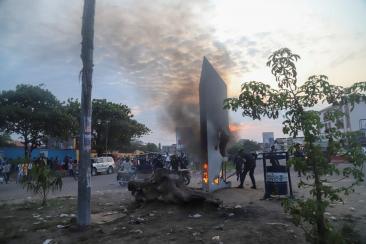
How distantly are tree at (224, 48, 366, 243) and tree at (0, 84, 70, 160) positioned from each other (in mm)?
27250

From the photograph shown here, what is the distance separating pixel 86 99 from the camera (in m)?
7.37

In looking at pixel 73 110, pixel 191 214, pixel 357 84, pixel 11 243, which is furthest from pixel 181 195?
pixel 73 110

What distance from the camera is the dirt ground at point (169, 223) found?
5770 millimetres

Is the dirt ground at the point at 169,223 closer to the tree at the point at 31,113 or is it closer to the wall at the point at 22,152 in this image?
the tree at the point at 31,113

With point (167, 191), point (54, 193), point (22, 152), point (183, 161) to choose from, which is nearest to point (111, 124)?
point (22, 152)

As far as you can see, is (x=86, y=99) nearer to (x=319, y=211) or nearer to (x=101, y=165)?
(x=319, y=211)

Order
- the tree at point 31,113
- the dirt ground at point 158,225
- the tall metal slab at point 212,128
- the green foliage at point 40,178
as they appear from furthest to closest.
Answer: the tree at point 31,113
the tall metal slab at point 212,128
the green foliage at point 40,178
the dirt ground at point 158,225

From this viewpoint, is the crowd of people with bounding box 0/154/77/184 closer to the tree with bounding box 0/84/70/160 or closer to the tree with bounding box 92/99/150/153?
the tree with bounding box 0/84/70/160

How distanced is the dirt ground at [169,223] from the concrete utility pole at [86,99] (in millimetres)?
932

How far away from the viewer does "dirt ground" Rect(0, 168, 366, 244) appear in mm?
5770

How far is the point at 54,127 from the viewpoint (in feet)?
98.6

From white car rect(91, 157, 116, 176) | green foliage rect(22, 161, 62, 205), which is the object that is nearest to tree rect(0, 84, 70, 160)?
white car rect(91, 157, 116, 176)

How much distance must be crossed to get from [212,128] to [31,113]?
70.4 feet

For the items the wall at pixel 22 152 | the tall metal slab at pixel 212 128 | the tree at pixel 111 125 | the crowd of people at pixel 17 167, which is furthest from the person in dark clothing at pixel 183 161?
the tree at pixel 111 125
